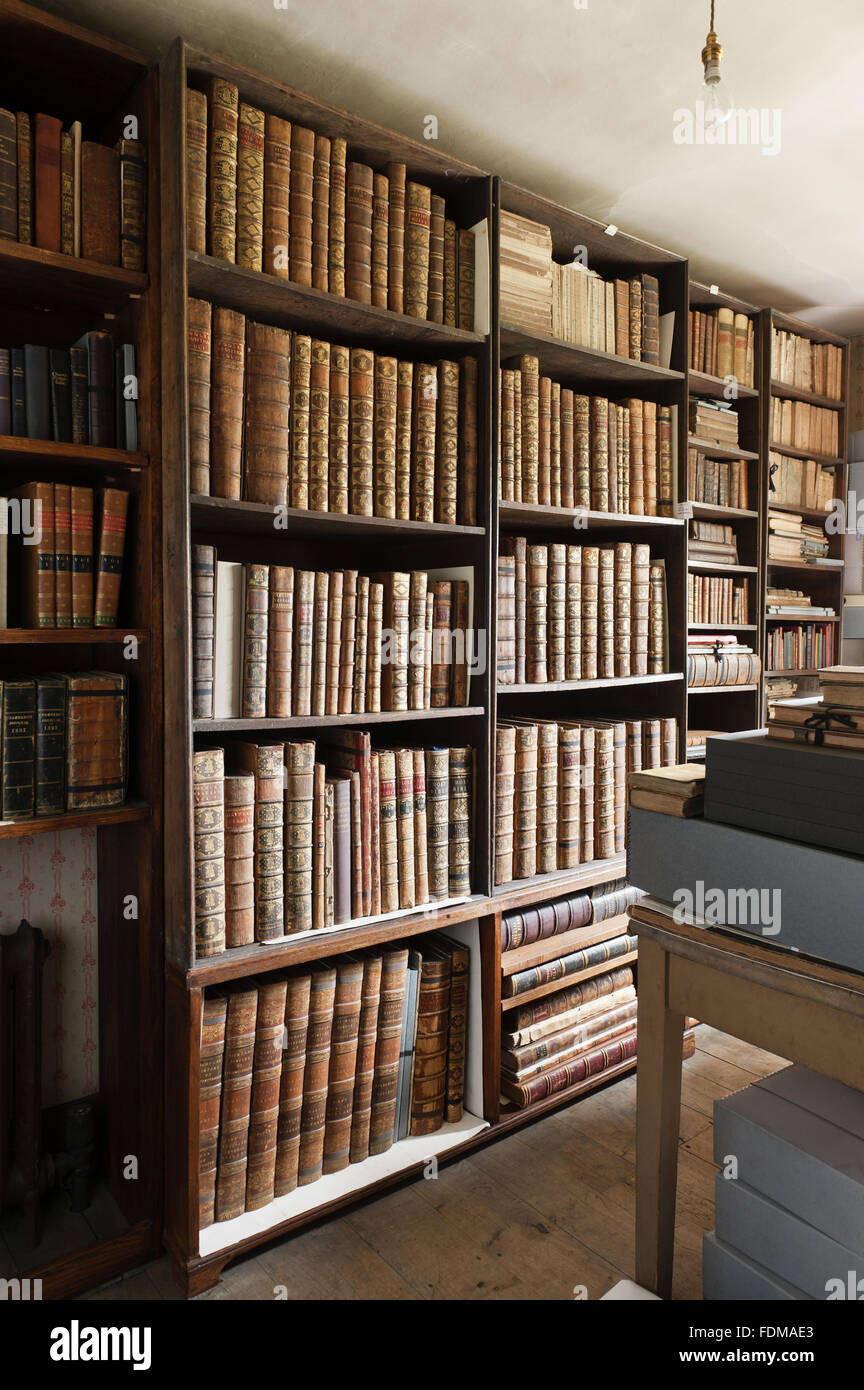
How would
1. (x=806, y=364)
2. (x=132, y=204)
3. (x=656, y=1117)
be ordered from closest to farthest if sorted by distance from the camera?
(x=656, y=1117) → (x=132, y=204) → (x=806, y=364)

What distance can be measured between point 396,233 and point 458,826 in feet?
4.48

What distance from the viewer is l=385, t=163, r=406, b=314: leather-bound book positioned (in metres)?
1.83

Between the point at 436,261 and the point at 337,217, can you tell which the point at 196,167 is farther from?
the point at 436,261

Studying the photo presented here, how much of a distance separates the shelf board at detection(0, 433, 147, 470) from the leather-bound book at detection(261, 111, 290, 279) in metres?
0.47

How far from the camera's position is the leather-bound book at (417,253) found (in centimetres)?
187

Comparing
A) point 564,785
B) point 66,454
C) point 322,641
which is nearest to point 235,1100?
point 322,641

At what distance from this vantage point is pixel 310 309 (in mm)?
1757

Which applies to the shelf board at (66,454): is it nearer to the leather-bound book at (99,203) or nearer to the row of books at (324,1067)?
the leather-bound book at (99,203)

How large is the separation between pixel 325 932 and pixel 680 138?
2.08 m

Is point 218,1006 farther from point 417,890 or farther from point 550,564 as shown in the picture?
point 550,564

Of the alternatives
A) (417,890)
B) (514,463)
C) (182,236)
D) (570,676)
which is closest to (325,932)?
(417,890)

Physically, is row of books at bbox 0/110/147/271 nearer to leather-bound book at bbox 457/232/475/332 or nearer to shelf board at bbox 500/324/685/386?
leather-bound book at bbox 457/232/475/332

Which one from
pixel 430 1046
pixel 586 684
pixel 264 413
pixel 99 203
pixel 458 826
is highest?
pixel 99 203

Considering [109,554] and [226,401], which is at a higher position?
[226,401]
